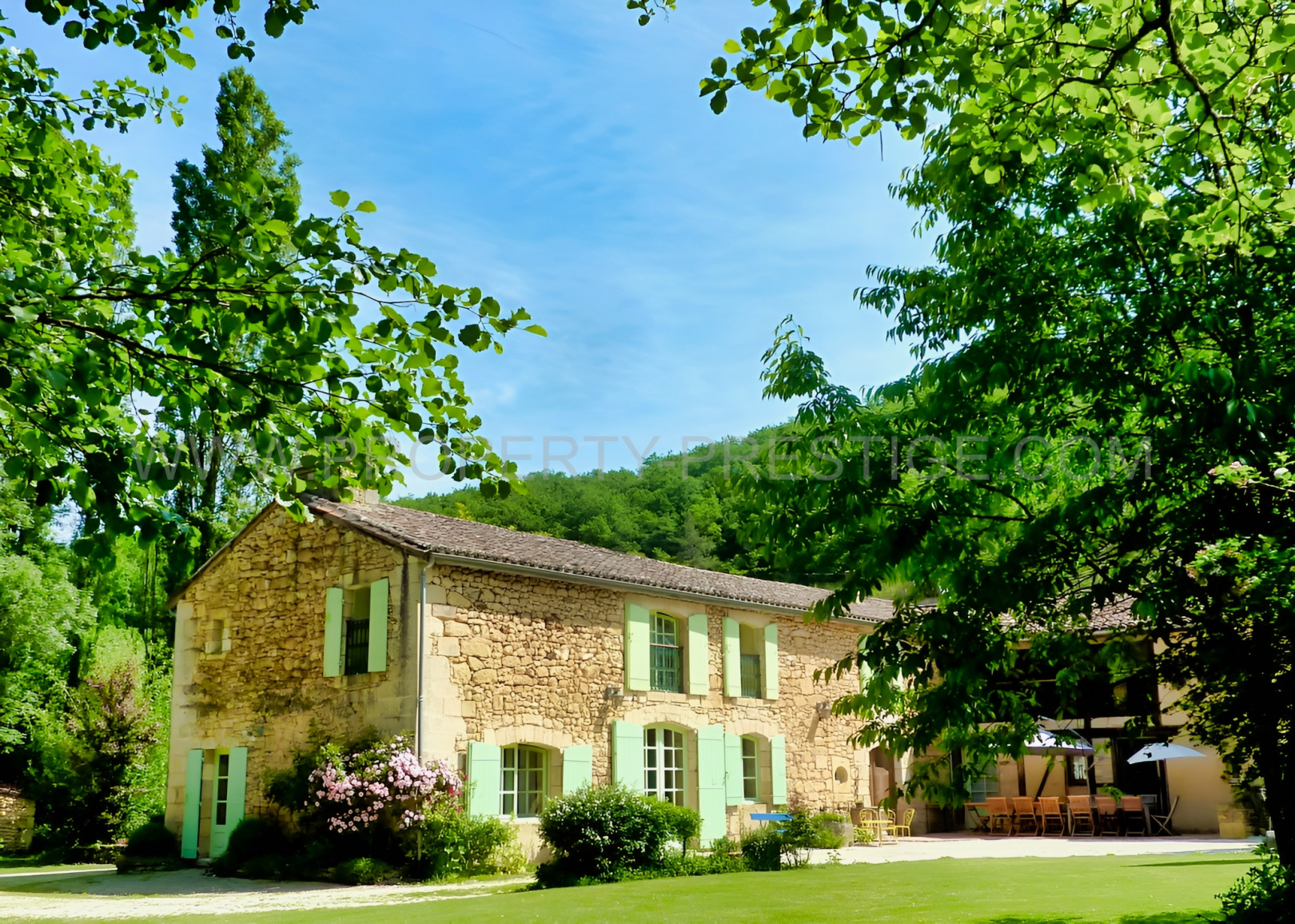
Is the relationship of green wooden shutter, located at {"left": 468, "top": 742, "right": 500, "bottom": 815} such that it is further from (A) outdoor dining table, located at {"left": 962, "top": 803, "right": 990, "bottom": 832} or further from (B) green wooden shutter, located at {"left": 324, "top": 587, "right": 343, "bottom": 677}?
(A) outdoor dining table, located at {"left": 962, "top": 803, "right": 990, "bottom": 832}

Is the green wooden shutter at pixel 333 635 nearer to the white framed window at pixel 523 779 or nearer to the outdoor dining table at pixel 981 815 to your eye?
the white framed window at pixel 523 779

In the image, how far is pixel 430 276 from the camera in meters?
4.54

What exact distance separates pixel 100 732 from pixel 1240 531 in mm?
18972

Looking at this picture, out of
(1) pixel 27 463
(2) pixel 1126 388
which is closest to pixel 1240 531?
(2) pixel 1126 388

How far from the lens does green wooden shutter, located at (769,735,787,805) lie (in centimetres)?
1767

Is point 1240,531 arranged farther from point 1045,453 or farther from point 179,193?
point 179,193

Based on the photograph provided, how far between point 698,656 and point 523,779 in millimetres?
3737

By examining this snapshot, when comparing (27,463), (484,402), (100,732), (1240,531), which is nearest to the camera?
(27,463)

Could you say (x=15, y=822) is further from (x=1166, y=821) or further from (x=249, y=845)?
(x=1166, y=821)

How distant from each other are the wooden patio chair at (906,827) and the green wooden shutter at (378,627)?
10442 mm

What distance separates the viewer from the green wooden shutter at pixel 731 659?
57.0 feet

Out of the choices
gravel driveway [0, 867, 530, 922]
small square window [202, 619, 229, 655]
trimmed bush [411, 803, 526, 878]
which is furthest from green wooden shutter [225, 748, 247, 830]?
trimmed bush [411, 803, 526, 878]

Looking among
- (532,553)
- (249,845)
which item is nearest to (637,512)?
A: (532,553)

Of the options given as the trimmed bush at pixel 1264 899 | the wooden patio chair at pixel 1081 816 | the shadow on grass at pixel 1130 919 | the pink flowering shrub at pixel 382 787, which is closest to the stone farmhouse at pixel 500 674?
the pink flowering shrub at pixel 382 787
